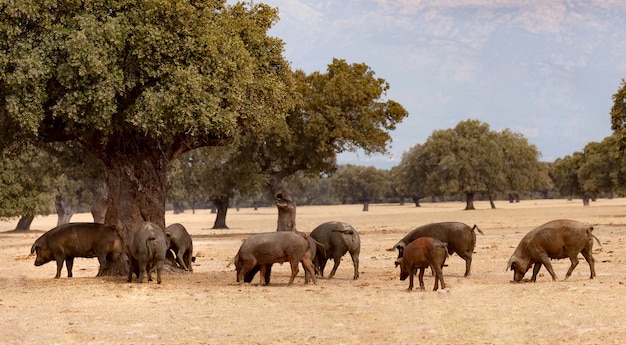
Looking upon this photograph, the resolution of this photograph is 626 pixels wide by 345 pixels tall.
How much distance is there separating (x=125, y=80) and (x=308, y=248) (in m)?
6.20

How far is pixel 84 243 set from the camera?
2088cm

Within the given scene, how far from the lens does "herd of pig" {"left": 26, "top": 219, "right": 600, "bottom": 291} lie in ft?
56.7

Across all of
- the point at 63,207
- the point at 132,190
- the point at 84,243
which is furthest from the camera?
the point at 63,207

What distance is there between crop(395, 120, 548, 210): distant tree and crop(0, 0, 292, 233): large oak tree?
6920 centimetres

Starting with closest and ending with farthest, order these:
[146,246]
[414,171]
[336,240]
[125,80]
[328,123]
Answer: [146,246] → [125,80] → [336,240] → [328,123] → [414,171]

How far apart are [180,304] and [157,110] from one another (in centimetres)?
537

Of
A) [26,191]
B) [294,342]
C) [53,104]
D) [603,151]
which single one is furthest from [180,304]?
[603,151]

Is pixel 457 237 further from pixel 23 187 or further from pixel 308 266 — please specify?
pixel 23 187

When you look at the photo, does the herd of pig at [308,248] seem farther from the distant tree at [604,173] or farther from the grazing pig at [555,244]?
the distant tree at [604,173]

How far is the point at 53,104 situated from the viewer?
19766 mm

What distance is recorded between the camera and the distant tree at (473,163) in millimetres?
89188

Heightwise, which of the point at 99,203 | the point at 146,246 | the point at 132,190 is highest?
the point at 132,190

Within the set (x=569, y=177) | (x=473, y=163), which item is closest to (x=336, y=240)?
(x=473, y=163)

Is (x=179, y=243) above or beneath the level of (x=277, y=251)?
beneath
